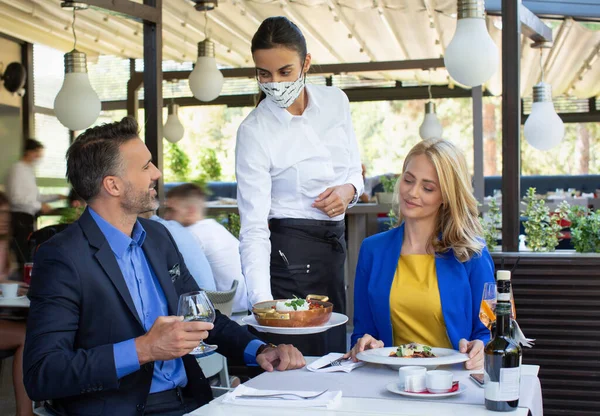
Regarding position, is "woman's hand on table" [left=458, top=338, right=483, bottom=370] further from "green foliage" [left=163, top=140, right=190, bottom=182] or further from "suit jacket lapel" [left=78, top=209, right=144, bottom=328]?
"green foliage" [left=163, top=140, right=190, bottom=182]

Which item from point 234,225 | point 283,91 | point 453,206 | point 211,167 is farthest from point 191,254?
point 211,167

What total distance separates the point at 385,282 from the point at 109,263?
37.5 inches

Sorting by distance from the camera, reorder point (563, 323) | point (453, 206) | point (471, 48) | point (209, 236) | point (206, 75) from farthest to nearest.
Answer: point (206, 75)
point (209, 236)
point (563, 323)
point (471, 48)
point (453, 206)

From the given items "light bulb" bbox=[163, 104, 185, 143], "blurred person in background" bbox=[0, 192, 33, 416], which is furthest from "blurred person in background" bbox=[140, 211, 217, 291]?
"light bulb" bbox=[163, 104, 185, 143]

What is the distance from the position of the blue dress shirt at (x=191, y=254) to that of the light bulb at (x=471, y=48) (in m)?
1.59

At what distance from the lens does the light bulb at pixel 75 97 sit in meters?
5.27

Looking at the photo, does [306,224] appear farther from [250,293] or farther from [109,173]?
[109,173]

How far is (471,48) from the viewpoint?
4031 millimetres

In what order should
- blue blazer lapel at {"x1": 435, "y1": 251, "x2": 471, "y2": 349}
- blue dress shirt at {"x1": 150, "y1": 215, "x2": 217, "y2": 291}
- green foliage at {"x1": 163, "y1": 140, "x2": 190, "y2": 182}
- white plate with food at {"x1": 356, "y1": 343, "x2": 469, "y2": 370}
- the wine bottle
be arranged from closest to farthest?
the wine bottle → white plate with food at {"x1": 356, "y1": 343, "x2": 469, "y2": 370} → blue blazer lapel at {"x1": 435, "y1": 251, "x2": 471, "y2": 349} → blue dress shirt at {"x1": 150, "y1": 215, "x2": 217, "y2": 291} → green foliage at {"x1": 163, "y1": 140, "x2": 190, "y2": 182}

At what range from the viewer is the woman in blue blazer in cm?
260

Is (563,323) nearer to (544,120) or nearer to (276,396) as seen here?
(544,120)

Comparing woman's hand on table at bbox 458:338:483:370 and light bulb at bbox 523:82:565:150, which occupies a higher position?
light bulb at bbox 523:82:565:150

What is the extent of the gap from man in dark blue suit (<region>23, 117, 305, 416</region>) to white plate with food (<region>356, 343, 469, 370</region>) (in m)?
0.21

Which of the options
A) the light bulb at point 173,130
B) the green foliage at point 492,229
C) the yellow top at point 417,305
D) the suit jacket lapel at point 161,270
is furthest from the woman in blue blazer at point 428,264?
the light bulb at point 173,130
